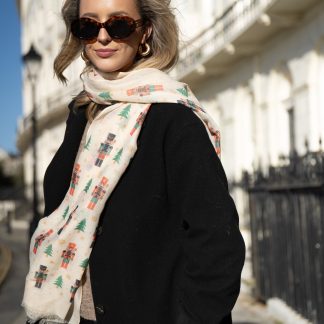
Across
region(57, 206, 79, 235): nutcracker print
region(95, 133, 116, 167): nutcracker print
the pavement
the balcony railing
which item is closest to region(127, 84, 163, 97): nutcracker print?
region(95, 133, 116, 167): nutcracker print

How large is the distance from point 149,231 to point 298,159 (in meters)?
4.62

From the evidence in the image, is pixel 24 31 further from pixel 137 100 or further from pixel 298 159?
pixel 137 100

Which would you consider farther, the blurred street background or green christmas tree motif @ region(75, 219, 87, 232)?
the blurred street background

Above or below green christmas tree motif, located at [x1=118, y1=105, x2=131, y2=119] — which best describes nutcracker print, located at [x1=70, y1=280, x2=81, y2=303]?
below

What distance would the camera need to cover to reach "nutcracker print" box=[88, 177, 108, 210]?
2057 millimetres

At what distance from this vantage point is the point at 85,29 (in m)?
2.29

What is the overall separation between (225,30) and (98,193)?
52.4 ft

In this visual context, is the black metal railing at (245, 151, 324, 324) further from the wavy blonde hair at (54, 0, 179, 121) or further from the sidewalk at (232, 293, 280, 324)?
the wavy blonde hair at (54, 0, 179, 121)

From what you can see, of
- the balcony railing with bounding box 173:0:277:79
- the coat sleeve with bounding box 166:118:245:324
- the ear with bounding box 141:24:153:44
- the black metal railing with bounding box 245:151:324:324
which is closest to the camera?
the coat sleeve with bounding box 166:118:245:324

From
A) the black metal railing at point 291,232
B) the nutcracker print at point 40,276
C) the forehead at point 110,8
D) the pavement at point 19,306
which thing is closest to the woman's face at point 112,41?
the forehead at point 110,8

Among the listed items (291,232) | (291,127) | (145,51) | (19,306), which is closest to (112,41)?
(145,51)

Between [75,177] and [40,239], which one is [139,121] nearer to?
[75,177]

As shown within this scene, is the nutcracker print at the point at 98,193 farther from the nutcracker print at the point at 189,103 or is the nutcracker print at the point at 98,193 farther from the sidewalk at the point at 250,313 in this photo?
the sidewalk at the point at 250,313

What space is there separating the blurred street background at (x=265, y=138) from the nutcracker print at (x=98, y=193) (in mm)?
760
